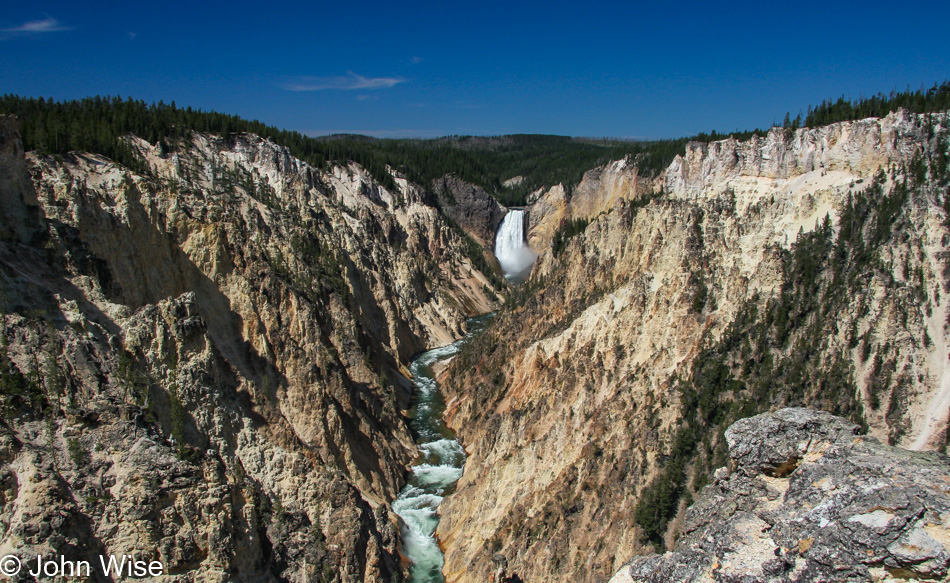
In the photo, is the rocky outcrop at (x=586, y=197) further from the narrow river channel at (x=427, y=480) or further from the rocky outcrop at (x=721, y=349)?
the rocky outcrop at (x=721, y=349)

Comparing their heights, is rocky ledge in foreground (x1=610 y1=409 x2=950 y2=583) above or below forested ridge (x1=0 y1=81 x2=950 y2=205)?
below

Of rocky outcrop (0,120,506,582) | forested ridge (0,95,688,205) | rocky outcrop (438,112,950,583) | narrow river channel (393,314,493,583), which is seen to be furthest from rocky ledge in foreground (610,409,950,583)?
forested ridge (0,95,688,205)

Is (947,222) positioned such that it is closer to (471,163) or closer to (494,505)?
(494,505)

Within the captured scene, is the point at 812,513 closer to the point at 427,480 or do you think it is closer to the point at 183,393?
the point at 183,393

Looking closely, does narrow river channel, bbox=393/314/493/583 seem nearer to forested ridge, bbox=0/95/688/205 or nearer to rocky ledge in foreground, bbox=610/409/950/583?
rocky ledge in foreground, bbox=610/409/950/583

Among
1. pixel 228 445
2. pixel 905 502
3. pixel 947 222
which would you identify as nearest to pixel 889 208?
pixel 947 222

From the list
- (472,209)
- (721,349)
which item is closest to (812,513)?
(721,349)
